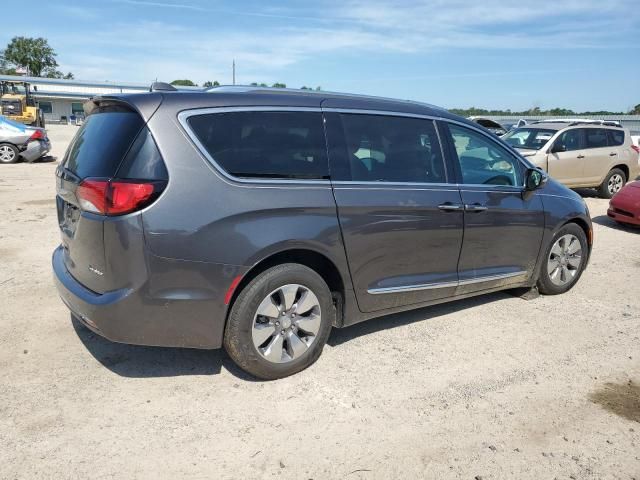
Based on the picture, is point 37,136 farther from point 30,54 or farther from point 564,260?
point 30,54

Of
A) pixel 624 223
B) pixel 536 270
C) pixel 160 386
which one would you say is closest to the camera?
pixel 160 386

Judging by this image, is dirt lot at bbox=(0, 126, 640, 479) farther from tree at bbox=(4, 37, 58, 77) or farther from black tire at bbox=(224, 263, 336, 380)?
tree at bbox=(4, 37, 58, 77)

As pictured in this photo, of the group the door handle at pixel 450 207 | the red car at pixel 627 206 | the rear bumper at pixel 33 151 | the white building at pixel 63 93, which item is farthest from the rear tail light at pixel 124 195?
the white building at pixel 63 93

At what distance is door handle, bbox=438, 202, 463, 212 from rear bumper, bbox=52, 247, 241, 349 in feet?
6.14

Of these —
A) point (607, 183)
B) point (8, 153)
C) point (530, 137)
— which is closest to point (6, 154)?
point (8, 153)

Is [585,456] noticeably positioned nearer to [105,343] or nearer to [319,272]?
[319,272]

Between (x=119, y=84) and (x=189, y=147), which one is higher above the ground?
(x=119, y=84)

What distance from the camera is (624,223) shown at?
30.2ft

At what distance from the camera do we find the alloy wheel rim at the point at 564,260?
526cm

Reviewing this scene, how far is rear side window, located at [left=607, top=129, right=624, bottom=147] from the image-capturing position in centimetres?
1240

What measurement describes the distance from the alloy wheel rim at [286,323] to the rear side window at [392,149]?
36.6 inches

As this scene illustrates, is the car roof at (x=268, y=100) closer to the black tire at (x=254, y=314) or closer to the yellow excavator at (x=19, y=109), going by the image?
the black tire at (x=254, y=314)

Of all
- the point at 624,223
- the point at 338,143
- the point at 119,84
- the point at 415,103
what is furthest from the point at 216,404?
the point at 119,84

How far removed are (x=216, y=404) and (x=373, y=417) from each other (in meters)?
0.95
